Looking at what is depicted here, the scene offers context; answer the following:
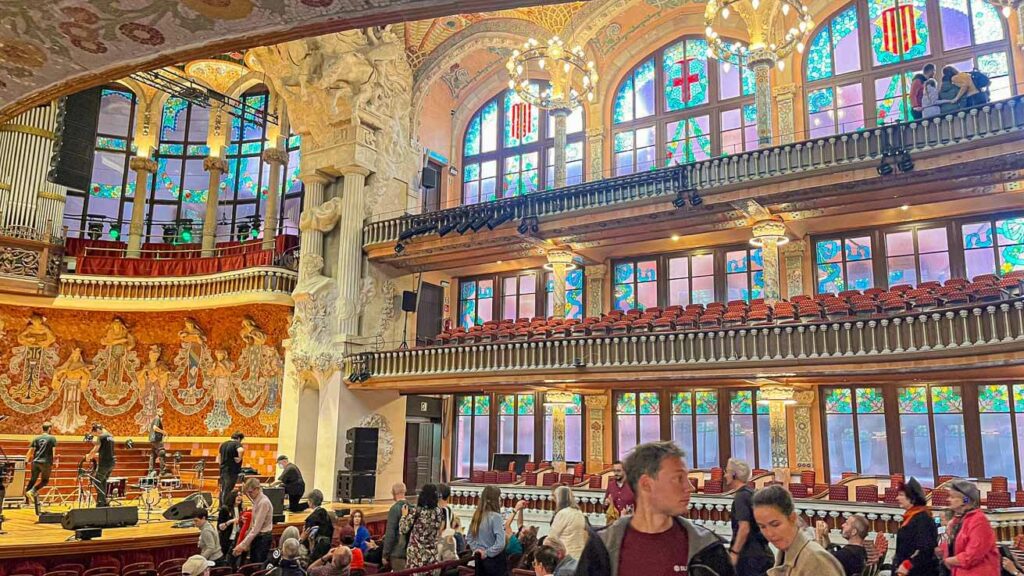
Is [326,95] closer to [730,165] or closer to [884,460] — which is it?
[730,165]

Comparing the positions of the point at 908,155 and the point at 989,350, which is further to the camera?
the point at 908,155

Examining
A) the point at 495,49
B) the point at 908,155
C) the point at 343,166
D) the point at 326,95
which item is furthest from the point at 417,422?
the point at 908,155

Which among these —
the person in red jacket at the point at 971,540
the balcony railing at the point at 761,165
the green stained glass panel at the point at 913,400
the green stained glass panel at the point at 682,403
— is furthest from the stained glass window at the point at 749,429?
the person in red jacket at the point at 971,540

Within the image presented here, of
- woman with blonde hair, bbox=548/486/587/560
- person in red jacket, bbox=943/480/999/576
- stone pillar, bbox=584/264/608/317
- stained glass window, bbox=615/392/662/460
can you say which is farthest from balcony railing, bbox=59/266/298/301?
person in red jacket, bbox=943/480/999/576

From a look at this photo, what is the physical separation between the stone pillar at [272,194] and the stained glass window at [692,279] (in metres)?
10.9

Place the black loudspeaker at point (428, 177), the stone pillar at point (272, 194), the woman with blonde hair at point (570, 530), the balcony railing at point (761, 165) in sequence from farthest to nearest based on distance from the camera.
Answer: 1. the black loudspeaker at point (428, 177)
2. the stone pillar at point (272, 194)
3. the balcony railing at point (761, 165)
4. the woman with blonde hair at point (570, 530)

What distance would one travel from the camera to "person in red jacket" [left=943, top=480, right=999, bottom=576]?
4402 mm

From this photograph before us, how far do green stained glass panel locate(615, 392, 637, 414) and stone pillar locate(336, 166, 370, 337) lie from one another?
6.87m

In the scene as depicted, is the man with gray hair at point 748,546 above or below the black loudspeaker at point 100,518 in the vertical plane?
above

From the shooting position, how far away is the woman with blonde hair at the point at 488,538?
5840 mm

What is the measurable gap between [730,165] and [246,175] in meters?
15.9

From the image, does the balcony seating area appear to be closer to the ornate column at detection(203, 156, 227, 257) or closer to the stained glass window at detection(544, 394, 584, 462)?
the stained glass window at detection(544, 394, 584, 462)

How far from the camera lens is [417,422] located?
69.0 ft

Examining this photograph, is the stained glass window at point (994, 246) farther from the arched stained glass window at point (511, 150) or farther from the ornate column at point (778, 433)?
the arched stained glass window at point (511, 150)
